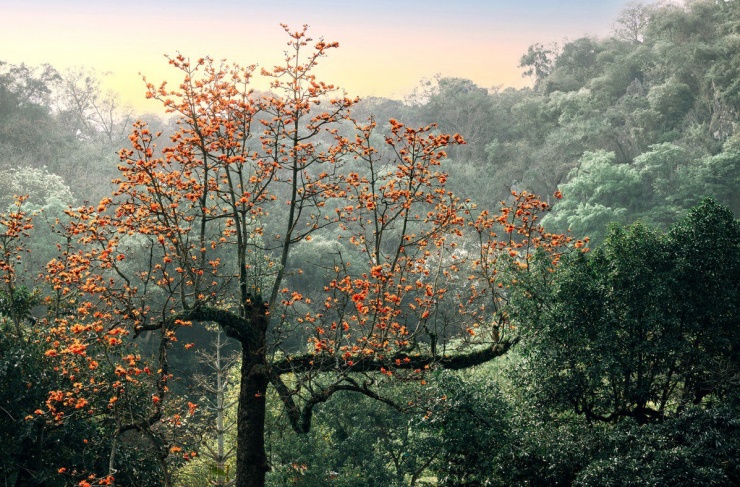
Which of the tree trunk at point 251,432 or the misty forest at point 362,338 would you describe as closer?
the misty forest at point 362,338

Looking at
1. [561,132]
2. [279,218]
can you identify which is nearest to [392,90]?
[561,132]

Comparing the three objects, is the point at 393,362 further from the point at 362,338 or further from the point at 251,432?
the point at 251,432

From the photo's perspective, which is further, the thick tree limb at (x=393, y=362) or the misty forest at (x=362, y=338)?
the thick tree limb at (x=393, y=362)

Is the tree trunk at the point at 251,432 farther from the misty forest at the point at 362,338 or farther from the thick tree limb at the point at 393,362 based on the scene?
the thick tree limb at the point at 393,362

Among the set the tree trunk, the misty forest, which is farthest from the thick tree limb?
the tree trunk

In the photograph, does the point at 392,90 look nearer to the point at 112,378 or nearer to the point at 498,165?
the point at 498,165

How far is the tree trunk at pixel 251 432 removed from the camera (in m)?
10.9

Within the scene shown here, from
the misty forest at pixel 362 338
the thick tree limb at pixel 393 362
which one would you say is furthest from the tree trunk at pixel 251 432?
the thick tree limb at pixel 393 362

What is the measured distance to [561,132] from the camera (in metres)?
42.7

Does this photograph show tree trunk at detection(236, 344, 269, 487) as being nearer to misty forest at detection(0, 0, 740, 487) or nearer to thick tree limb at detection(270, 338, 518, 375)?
misty forest at detection(0, 0, 740, 487)

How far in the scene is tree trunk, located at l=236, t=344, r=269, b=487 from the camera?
35.7ft

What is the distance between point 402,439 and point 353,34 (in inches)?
1423

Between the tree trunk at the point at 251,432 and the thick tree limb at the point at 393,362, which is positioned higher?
the thick tree limb at the point at 393,362

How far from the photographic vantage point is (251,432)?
1091 cm
